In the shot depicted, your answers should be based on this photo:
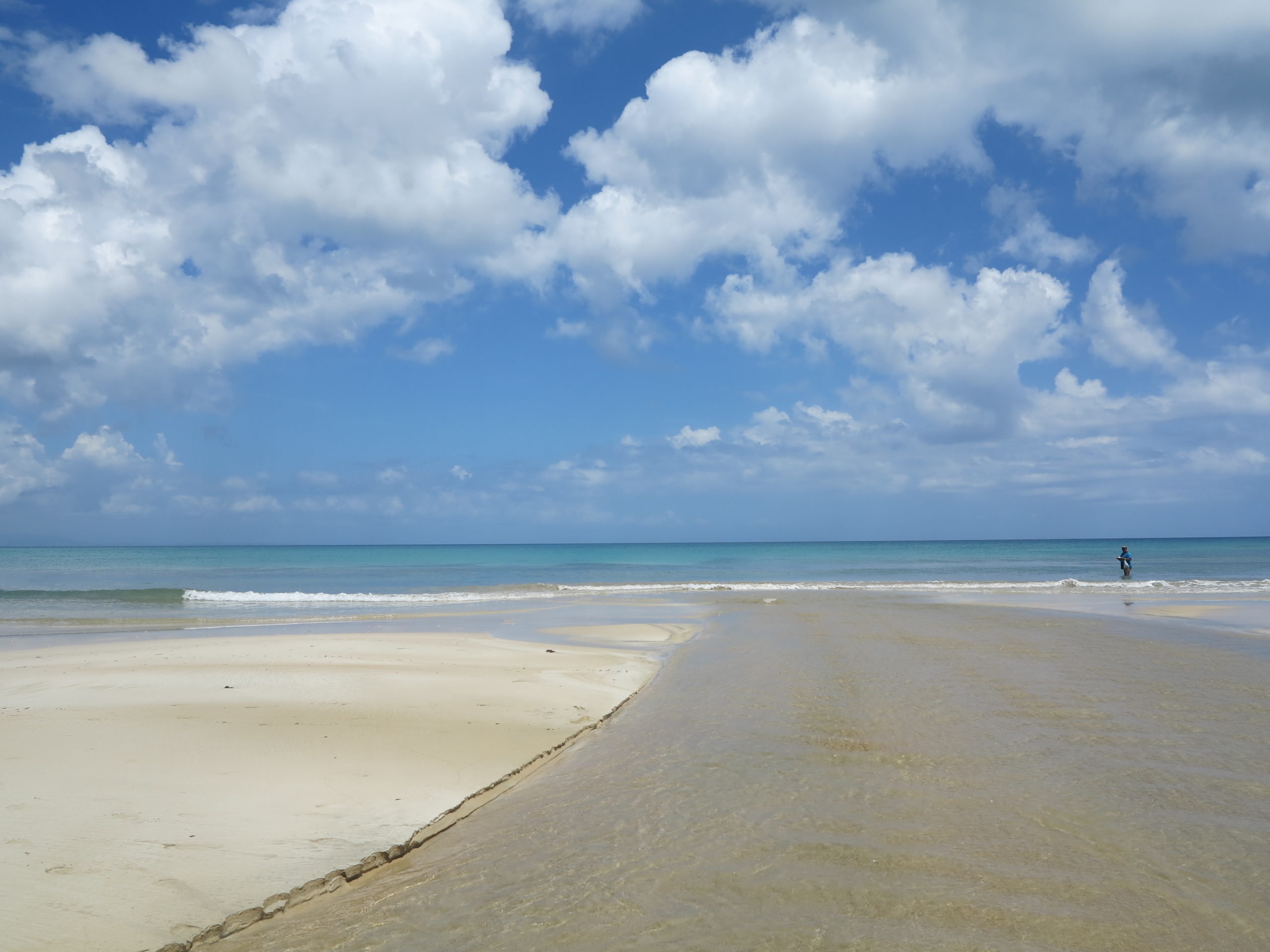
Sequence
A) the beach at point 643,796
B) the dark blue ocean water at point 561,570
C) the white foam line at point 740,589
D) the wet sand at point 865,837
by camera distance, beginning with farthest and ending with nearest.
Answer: the dark blue ocean water at point 561,570 < the white foam line at point 740,589 < the beach at point 643,796 < the wet sand at point 865,837

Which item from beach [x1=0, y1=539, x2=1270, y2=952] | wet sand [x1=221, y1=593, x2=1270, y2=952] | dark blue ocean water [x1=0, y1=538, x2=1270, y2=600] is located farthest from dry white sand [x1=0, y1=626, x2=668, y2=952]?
dark blue ocean water [x1=0, y1=538, x2=1270, y2=600]

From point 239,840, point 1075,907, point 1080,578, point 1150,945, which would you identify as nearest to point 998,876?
point 1075,907

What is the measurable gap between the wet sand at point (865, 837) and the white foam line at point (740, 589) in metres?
28.7

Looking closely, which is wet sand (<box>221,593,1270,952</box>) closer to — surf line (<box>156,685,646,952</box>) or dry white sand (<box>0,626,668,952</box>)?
surf line (<box>156,685,646,952</box>)

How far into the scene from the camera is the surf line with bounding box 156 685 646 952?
14.4 ft

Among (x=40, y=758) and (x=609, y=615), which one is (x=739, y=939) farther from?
(x=609, y=615)

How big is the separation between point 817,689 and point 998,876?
673 cm

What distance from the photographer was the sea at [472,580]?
32.0m

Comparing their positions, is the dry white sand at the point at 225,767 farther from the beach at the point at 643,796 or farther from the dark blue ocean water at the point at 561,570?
the dark blue ocean water at the point at 561,570

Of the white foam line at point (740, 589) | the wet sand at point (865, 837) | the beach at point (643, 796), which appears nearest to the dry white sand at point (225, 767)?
the beach at point (643, 796)

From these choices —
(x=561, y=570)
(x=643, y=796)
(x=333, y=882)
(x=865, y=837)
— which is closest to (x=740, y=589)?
(x=561, y=570)

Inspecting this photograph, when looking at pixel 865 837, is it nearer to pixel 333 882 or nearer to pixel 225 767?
pixel 333 882

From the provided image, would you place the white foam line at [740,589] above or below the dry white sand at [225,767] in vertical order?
below

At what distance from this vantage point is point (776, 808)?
6.36m
